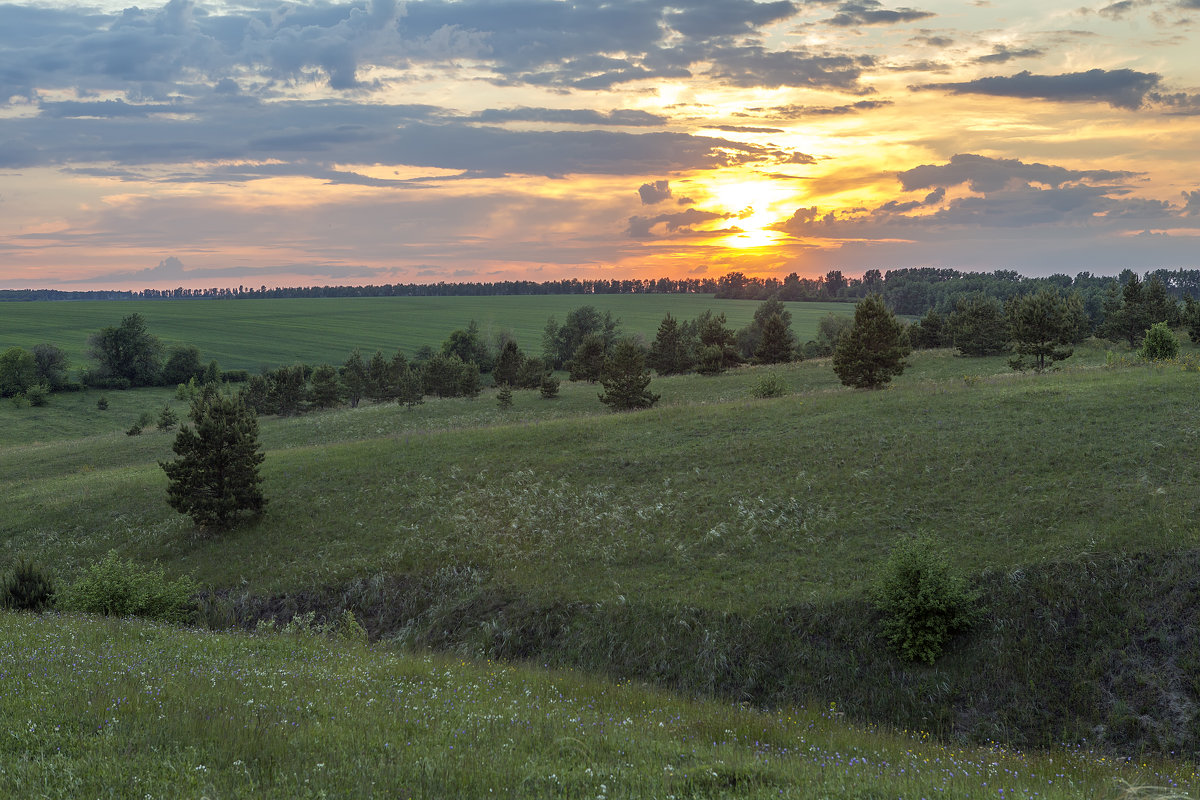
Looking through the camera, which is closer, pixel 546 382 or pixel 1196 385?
pixel 1196 385

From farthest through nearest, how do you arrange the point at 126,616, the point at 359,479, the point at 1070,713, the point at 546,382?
1. the point at 546,382
2. the point at 359,479
3. the point at 126,616
4. the point at 1070,713

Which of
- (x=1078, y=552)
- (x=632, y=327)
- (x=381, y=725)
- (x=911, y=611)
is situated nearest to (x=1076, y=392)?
(x=1078, y=552)

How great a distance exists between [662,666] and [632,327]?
15260cm

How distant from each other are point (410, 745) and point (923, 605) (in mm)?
13412

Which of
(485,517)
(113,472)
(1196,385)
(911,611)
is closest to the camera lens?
(911,611)

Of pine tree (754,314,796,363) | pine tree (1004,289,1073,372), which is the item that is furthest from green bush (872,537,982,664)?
pine tree (754,314,796,363)

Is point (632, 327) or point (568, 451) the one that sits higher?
point (632, 327)

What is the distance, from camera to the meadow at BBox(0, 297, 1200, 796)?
49.2ft

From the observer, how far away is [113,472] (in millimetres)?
44219

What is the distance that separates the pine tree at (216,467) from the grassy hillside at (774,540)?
127 cm

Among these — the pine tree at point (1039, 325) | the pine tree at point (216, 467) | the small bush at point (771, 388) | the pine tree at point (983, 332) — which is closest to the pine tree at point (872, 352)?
the small bush at point (771, 388)

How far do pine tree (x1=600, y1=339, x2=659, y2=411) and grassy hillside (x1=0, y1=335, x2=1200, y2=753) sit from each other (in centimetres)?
790

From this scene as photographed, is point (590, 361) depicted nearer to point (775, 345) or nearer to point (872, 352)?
point (775, 345)

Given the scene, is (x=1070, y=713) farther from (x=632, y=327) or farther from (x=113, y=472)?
(x=632, y=327)
